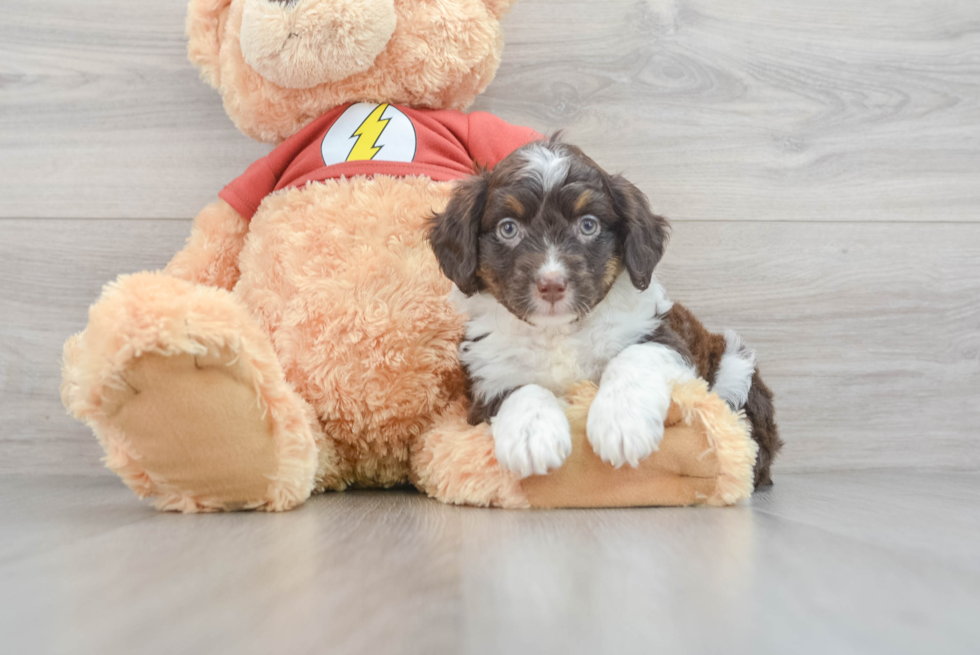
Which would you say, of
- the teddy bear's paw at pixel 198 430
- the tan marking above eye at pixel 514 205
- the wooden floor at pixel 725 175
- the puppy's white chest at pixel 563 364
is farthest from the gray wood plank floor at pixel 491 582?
the wooden floor at pixel 725 175

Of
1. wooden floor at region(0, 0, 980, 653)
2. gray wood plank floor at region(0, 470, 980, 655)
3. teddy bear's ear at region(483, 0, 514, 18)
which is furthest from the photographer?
wooden floor at region(0, 0, 980, 653)

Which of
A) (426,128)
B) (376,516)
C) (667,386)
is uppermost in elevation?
(426,128)

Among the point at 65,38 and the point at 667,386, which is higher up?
the point at 65,38

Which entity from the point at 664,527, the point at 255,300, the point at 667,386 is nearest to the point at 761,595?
the point at 664,527

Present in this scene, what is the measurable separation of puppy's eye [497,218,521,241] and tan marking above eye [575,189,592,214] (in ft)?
0.44

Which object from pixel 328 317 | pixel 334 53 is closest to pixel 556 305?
pixel 328 317

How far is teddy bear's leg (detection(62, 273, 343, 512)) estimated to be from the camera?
1248 millimetres

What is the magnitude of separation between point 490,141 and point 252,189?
2.17 ft

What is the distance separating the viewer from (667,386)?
145 cm

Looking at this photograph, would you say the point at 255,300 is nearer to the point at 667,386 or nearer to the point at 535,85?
the point at 667,386

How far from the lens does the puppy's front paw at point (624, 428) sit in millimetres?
1328

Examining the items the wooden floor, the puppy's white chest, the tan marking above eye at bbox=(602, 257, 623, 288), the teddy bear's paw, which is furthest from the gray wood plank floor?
the wooden floor

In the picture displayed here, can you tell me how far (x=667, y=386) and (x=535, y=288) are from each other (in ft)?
1.11

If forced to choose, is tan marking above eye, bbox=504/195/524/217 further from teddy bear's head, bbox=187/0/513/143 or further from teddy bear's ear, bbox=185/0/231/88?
teddy bear's ear, bbox=185/0/231/88
